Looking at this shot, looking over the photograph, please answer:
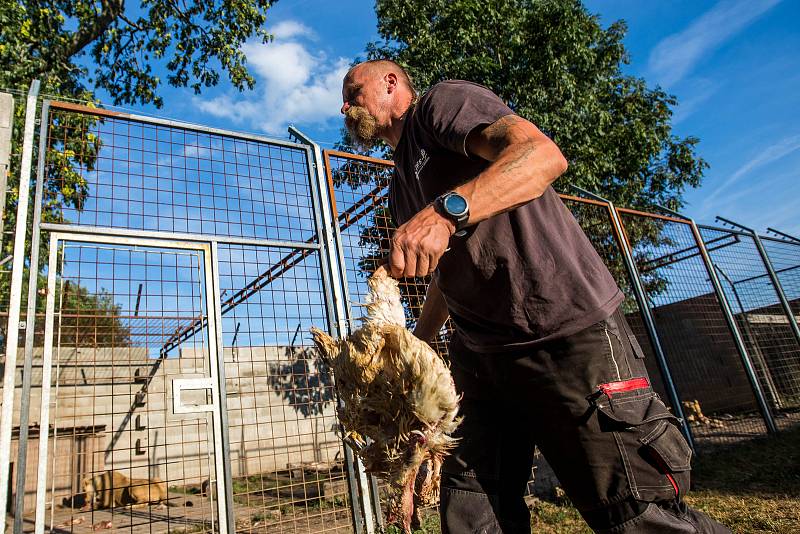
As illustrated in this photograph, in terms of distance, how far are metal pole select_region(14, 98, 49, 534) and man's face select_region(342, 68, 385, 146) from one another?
→ 6.21 ft

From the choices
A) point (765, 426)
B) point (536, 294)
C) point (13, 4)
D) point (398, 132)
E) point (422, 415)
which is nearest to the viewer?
point (422, 415)

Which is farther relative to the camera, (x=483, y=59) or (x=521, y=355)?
(x=483, y=59)

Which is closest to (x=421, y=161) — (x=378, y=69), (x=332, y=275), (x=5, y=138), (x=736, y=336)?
(x=378, y=69)

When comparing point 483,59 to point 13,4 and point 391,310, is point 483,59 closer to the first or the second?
point 13,4

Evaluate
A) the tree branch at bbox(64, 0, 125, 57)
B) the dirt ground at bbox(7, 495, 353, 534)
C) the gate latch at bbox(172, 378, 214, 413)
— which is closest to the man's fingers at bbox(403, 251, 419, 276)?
the gate latch at bbox(172, 378, 214, 413)

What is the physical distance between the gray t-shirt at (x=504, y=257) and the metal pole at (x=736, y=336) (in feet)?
23.7

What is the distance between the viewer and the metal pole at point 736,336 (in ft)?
24.2

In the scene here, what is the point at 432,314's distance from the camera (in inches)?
96.0

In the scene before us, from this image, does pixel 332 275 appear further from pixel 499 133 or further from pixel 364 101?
pixel 499 133

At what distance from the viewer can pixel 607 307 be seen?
1757mm

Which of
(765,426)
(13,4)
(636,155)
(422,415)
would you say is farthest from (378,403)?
(636,155)

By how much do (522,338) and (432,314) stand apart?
0.72 metres

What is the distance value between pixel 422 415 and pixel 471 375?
91 centimetres

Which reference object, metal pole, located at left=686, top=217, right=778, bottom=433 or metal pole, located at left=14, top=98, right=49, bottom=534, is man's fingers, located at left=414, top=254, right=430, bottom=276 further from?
metal pole, located at left=686, top=217, right=778, bottom=433
